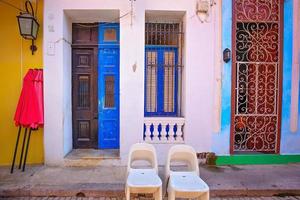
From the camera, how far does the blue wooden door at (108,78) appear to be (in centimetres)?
710

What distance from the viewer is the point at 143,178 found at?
4070mm

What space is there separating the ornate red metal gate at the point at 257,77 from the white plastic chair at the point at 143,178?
278 cm

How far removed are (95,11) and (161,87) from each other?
2.26m

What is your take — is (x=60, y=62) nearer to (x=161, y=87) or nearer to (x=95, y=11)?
(x=95, y=11)

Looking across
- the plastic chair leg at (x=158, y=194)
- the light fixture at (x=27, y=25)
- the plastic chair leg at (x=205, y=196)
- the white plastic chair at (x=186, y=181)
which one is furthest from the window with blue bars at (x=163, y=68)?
the plastic chair leg at (x=205, y=196)

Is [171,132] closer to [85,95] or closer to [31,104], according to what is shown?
[85,95]

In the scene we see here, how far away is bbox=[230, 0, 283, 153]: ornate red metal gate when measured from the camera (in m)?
6.60

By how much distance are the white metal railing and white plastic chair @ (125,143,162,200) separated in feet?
6.36

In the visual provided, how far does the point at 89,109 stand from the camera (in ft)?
23.6

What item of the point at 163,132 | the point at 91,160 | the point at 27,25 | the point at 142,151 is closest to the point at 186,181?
the point at 142,151

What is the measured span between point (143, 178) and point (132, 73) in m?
2.91

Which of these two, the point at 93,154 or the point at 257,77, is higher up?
the point at 257,77

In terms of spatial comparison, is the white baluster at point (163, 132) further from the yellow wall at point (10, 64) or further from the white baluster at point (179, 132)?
the yellow wall at point (10, 64)

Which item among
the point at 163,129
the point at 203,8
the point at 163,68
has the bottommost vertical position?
the point at 163,129
